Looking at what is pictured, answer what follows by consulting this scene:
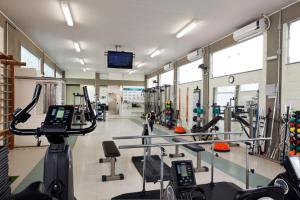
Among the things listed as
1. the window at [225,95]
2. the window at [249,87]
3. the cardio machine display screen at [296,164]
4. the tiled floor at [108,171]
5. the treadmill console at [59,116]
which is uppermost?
the window at [249,87]

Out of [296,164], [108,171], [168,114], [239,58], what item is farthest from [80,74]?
[296,164]

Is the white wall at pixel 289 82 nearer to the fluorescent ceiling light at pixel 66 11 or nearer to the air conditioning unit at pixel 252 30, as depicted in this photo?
the air conditioning unit at pixel 252 30

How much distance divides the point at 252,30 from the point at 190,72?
4.33m

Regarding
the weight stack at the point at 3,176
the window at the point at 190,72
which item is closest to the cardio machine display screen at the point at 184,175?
the weight stack at the point at 3,176

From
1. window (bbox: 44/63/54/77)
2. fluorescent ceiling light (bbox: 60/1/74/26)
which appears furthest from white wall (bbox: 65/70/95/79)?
fluorescent ceiling light (bbox: 60/1/74/26)

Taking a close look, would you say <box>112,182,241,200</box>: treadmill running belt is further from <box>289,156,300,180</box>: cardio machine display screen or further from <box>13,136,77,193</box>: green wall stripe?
<box>13,136,77,193</box>: green wall stripe

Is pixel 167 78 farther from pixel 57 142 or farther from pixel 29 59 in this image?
pixel 57 142

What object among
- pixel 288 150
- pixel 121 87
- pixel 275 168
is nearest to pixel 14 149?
pixel 275 168

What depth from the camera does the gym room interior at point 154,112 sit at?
2010 mm

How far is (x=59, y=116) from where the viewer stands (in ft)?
6.43

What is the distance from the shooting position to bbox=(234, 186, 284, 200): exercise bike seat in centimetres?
122

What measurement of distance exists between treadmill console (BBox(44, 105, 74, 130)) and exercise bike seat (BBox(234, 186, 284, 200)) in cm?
148

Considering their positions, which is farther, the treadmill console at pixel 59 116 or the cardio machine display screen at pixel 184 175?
the cardio machine display screen at pixel 184 175

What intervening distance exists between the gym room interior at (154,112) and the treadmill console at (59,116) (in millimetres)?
10
